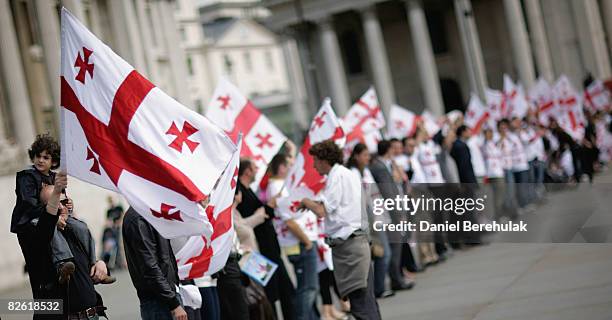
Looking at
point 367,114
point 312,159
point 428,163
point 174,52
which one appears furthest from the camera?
point 174,52

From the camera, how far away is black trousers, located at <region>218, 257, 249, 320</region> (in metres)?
8.56

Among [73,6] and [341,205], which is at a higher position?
[73,6]

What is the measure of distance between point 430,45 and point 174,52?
2838 cm

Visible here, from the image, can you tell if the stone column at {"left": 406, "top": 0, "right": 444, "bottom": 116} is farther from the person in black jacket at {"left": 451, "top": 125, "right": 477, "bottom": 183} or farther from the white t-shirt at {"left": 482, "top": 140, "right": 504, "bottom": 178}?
the person in black jacket at {"left": 451, "top": 125, "right": 477, "bottom": 183}

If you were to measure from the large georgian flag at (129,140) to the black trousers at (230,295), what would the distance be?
2192 mm

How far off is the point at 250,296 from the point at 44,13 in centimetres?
2177

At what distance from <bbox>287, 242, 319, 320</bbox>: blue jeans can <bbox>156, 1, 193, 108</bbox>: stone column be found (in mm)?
34073

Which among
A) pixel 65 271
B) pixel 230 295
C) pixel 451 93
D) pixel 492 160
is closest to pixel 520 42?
pixel 451 93

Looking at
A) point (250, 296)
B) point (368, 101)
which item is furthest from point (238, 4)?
point (250, 296)

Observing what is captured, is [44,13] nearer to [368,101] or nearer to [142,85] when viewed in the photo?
[368,101]

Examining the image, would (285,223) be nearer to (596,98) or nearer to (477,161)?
(477,161)

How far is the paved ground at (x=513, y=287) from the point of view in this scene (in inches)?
375

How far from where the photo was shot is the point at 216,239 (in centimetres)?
791

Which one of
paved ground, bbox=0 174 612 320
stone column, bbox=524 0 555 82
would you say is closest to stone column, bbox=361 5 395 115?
stone column, bbox=524 0 555 82
